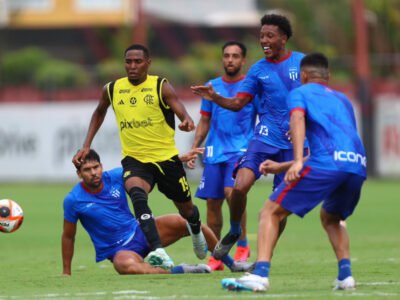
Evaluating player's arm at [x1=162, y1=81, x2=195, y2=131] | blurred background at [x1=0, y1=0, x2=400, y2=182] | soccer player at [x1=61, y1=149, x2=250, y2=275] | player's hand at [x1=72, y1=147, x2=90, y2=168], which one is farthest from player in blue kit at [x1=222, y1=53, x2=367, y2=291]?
blurred background at [x1=0, y1=0, x2=400, y2=182]

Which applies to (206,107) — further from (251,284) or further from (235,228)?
(251,284)

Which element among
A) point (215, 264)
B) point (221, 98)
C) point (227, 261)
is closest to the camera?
point (221, 98)

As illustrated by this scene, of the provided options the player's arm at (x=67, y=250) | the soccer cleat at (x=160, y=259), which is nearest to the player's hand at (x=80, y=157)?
the player's arm at (x=67, y=250)

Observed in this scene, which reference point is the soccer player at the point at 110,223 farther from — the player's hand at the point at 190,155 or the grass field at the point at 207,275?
the grass field at the point at 207,275

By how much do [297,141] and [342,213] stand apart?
0.95 meters

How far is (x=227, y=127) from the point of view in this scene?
581 inches

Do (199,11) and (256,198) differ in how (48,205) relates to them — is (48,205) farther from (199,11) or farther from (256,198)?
(199,11)

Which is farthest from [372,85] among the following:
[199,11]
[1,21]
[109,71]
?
[199,11]

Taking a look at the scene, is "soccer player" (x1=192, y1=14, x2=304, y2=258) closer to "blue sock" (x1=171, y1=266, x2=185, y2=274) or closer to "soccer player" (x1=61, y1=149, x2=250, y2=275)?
"blue sock" (x1=171, y1=266, x2=185, y2=274)

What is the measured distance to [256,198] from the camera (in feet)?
90.1

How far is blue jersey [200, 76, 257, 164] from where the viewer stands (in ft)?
48.1

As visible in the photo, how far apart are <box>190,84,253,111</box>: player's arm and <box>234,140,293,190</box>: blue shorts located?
483 mm

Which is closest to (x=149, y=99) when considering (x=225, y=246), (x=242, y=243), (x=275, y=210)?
(x=225, y=246)

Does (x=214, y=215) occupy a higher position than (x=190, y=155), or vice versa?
(x=190, y=155)
